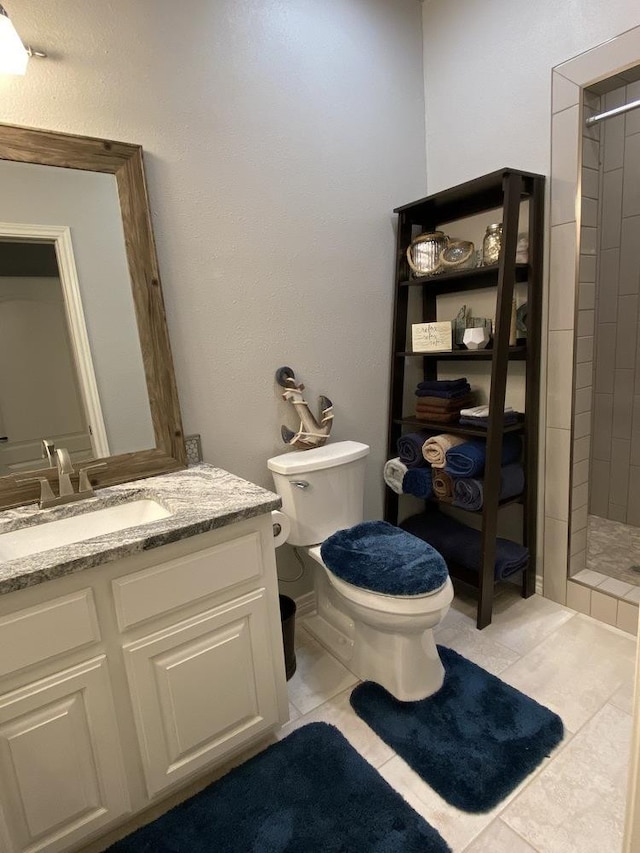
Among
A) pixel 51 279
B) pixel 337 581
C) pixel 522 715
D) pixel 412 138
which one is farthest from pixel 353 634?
pixel 412 138

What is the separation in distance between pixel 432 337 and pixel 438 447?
483mm

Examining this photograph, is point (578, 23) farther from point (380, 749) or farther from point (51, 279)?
point (380, 749)

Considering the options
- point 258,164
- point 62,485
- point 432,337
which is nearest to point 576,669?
point 432,337

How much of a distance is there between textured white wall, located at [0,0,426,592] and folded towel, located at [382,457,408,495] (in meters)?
0.08

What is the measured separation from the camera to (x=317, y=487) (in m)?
1.76

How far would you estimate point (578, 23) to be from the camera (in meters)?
1.62

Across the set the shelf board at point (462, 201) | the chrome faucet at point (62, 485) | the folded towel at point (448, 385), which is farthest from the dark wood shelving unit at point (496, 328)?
the chrome faucet at point (62, 485)

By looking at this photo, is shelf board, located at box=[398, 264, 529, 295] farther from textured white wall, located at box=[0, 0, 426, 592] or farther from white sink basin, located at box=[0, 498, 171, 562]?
white sink basin, located at box=[0, 498, 171, 562]

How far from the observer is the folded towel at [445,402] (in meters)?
2.02

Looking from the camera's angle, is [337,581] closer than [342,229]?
Yes

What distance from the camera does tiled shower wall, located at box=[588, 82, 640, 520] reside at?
2271mm

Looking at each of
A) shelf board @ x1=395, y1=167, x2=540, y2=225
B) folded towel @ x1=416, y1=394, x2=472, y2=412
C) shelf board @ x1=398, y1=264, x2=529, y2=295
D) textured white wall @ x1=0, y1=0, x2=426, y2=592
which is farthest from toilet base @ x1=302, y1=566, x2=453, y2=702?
shelf board @ x1=395, y1=167, x2=540, y2=225

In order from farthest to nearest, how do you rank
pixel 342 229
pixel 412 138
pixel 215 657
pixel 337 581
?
pixel 412 138 < pixel 342 229 < pixel 337 581 < pixel 215 657

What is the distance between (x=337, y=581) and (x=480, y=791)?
0.68 meters
